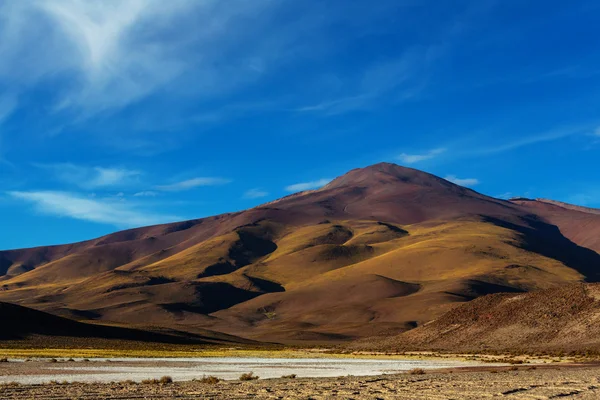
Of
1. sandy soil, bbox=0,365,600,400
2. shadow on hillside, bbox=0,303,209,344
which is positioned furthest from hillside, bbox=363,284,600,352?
sandy soil, bbox=0,365,600,400

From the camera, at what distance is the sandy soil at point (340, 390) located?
2503 cm

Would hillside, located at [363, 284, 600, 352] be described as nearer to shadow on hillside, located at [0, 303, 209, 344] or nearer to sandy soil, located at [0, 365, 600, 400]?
shadow on hillside, located at [0, 303, 209, 344]

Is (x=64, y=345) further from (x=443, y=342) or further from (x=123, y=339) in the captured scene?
(x=443, y=342)

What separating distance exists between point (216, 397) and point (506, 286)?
180557mm

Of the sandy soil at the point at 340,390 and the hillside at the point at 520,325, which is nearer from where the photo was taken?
the sandy soil at the point at 340,390

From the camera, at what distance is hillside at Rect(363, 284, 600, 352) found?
253 ft

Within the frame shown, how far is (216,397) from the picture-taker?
24828 millimetres

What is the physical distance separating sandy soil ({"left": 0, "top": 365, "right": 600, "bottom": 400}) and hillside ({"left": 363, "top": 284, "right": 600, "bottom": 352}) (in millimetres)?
44377

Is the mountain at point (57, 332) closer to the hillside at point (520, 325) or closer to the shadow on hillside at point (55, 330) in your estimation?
the shadow on hillside at point (55, 330)

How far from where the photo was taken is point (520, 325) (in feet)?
283

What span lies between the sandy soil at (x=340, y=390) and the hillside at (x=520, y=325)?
44.4 m

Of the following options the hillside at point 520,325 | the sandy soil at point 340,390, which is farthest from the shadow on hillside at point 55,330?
the sandy soil at point 340,390

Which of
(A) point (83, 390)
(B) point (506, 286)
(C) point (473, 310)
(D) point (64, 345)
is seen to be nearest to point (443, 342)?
(C) point (473, 310)

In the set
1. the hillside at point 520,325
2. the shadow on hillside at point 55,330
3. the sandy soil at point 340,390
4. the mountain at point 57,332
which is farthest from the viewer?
the shadow on hillside at point 55,330
